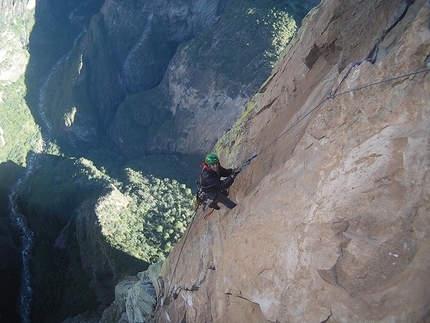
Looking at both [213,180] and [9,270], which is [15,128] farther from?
[213,180]

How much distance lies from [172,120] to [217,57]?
12393 mm

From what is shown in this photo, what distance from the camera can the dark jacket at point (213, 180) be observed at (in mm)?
10258

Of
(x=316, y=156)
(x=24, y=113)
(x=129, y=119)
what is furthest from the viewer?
(x=24, y=113)

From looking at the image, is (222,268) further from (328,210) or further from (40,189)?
(40,189)

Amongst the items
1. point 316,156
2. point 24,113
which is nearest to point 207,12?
point 24,113

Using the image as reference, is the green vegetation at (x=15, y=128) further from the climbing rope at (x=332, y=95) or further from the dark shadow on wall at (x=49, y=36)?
the climbing rope at (x=332, y=95)

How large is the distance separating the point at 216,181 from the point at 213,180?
10 cm

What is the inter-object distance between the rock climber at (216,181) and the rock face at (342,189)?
17.1 inches

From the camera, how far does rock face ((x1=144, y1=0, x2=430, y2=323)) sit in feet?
19.1

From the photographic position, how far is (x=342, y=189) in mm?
6629

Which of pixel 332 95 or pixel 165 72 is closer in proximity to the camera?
pixel 332 95

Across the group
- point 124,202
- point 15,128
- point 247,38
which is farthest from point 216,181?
point 15,128

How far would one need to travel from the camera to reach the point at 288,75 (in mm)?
10773

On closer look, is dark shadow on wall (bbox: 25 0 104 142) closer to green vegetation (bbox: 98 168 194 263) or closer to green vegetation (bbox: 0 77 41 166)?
Result: green vegetation (bbox: 0 77 41 166)
